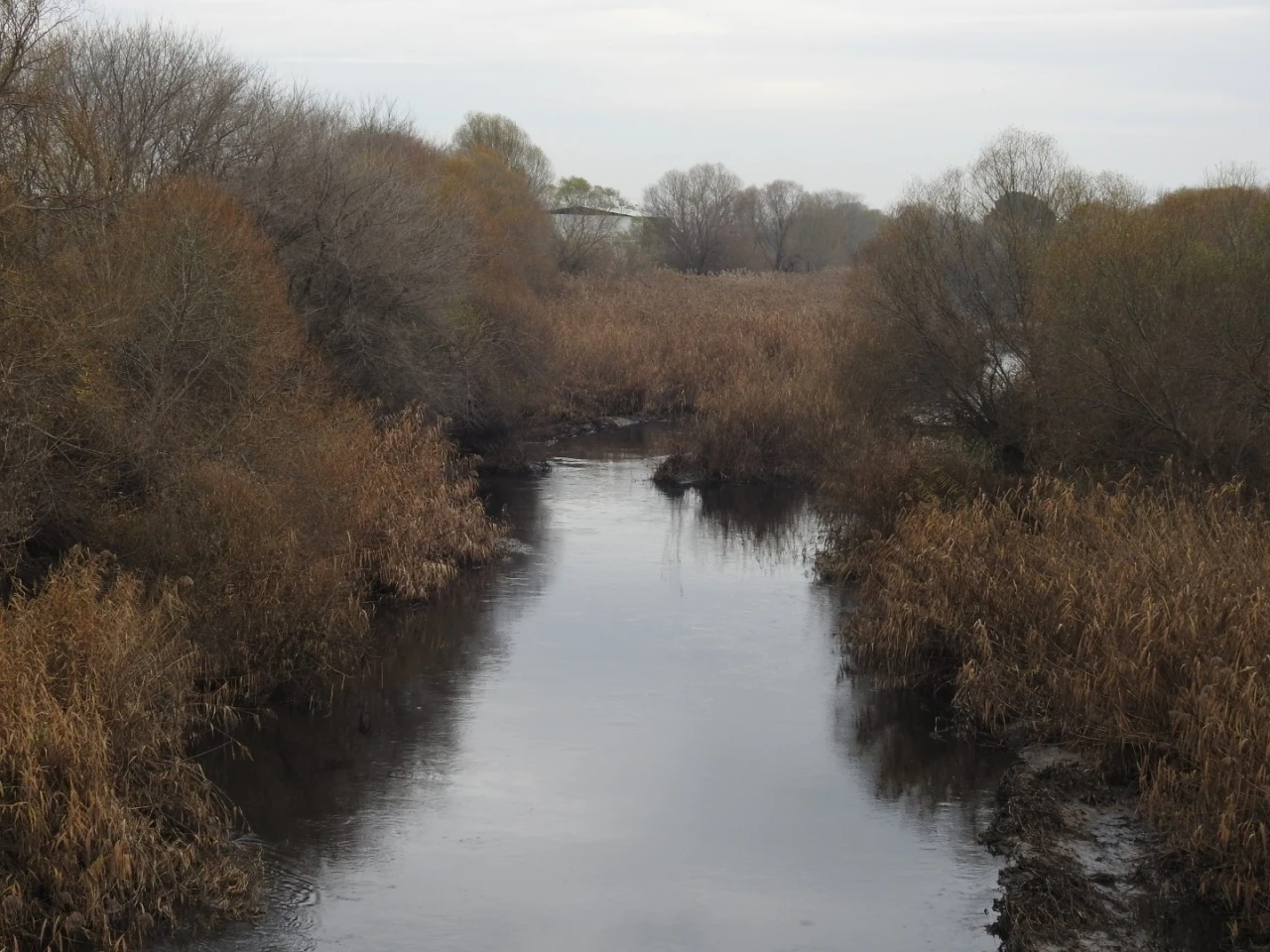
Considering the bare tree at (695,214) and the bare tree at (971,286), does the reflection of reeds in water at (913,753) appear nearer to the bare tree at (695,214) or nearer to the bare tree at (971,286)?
the bare tree at (971,286)

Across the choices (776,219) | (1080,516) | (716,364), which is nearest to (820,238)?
(776,219)

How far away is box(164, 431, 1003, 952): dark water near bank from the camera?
998 cm

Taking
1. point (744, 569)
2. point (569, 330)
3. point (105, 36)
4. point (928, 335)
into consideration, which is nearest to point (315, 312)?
point (105, 36)

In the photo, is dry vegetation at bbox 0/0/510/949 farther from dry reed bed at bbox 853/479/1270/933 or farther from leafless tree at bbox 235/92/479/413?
dry reed bed at bbox 853/479/1270/933

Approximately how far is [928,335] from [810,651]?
8087 mm

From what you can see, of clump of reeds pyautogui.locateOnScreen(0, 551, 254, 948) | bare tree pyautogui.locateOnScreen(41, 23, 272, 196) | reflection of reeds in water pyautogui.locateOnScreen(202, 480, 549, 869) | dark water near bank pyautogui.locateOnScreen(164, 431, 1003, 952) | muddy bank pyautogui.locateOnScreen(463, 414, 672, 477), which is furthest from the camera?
muddy bank pyautogui.locateOnScreen(463, 414, 672, 477)

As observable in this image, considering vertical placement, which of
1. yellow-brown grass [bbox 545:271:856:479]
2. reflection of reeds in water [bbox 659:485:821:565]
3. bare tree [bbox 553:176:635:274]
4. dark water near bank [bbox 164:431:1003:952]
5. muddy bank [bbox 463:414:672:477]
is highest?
bare tree [bbox 553:176:635:274]

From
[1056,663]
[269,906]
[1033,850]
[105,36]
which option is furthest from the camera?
[105,36]

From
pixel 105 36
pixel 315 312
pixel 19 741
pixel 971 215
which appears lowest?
pixel 19 741

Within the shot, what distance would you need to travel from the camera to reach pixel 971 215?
23844mm

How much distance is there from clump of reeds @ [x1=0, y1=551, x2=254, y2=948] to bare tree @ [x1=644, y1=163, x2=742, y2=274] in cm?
6353

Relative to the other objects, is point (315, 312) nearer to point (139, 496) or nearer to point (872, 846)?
point (139, 496)

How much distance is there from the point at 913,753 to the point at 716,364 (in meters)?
22.2

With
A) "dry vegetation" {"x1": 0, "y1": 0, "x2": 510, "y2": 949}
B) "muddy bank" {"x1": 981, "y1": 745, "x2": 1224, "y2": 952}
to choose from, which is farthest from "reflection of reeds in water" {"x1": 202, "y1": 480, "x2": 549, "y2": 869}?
"muddy bank" {"x1": 981, "y1": 745, "x2": 1224, "y2": 952}
